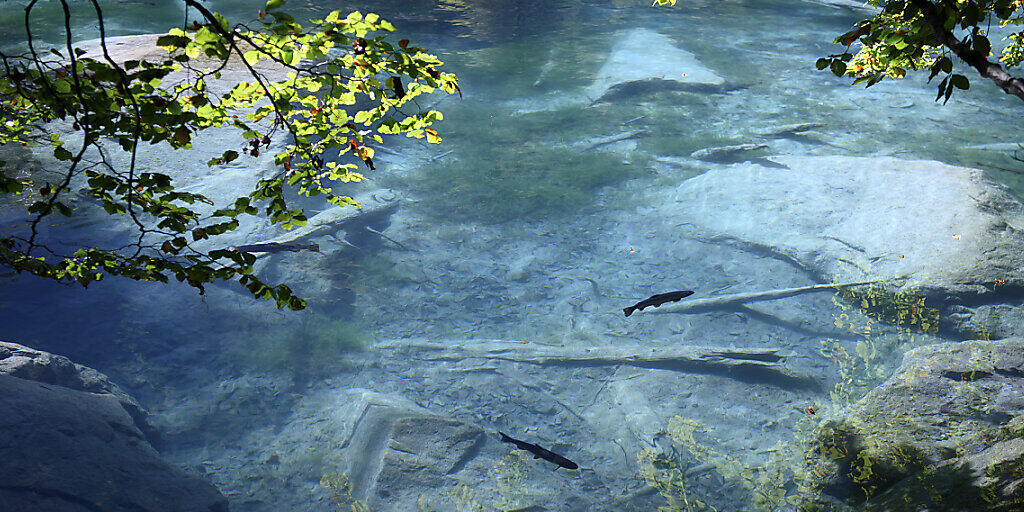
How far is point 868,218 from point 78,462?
35.3ft

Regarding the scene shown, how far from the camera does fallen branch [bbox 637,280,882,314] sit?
8.20m

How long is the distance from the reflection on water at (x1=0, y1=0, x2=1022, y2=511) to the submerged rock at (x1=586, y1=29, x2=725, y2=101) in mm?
3149

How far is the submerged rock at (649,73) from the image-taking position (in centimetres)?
1568

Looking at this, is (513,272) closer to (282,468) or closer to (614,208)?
(614,208)

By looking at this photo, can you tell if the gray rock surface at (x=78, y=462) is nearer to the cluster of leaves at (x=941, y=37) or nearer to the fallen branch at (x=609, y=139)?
the cluster of leaves at (x=941, y=37)

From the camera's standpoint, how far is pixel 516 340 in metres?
7.73

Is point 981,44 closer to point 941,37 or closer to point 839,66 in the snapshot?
point 941,37

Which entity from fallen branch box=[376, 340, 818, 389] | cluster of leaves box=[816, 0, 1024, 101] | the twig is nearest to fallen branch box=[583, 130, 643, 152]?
the twig

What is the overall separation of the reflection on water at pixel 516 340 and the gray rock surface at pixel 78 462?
651 millimetres

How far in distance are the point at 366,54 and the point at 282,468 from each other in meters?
5.00

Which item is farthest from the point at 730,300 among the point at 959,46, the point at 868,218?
the point at 959,46

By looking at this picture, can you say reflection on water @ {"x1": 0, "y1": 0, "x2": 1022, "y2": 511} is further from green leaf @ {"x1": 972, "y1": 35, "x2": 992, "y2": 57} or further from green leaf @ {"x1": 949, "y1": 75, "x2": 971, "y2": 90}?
green leaf @ {"x1": 972, "y1": 35, "x2": 992, "y2": 57}

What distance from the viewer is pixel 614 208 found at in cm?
1037

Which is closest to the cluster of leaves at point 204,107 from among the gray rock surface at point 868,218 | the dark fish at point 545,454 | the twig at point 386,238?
the dark fish at point 545,454
